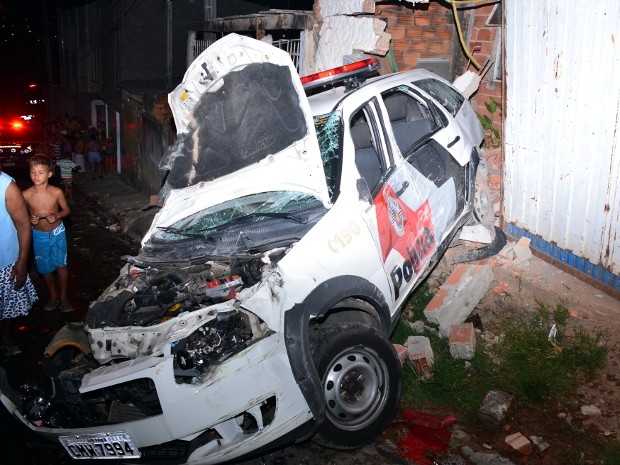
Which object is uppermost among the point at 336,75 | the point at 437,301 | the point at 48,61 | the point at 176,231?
the point at 48,61

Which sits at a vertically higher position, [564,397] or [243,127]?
[243,127]

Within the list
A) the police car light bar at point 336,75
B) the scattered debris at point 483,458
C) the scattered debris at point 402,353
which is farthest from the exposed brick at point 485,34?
the scattered debris at point 483,458

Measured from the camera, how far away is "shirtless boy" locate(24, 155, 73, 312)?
6.46 m

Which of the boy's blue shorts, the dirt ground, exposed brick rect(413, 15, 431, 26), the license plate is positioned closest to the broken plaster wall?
exposed brick rect(413, 15, 431, 26)

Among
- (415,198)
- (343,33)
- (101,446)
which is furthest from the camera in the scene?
(343,33)

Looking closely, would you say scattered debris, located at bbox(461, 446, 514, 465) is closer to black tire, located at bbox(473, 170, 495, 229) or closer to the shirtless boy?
black tire, located at bbox(473, 170, 495, 229)

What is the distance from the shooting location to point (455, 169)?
18.4 feet

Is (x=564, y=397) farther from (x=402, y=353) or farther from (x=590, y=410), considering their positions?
(x=402, y=353)

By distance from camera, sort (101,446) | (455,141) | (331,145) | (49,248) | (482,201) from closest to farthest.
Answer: (101,446), (331,145), (455,141), (482,201), (49,248)

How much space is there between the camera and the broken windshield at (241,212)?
4441mm

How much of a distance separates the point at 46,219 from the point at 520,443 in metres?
5.04

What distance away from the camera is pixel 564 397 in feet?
15.8

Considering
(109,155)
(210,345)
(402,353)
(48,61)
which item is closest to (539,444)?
(402,353)

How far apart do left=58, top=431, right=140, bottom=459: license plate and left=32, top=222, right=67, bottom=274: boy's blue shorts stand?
320cm
